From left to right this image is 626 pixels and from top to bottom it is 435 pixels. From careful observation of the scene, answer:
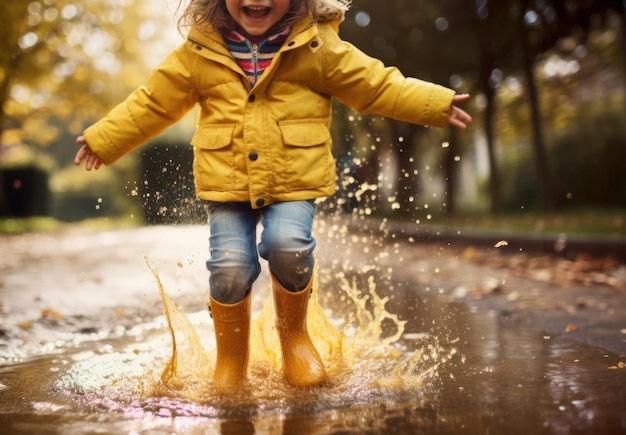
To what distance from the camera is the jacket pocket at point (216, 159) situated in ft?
10.2

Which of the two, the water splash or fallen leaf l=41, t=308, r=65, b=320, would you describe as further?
fallen leaf l=41, t=308, r=65, b=320

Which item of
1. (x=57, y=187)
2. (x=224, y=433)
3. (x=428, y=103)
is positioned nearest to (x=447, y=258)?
(x=428, y=103)

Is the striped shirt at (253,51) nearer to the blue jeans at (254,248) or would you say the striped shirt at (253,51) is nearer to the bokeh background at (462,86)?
the blue jeans at (254,248)

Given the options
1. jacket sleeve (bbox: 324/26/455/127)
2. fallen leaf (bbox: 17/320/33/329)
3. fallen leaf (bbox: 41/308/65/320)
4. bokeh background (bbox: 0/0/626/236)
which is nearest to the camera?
jacket sleeve (bbox: 324/26/455/127)

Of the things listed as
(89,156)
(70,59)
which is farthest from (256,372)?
(70,59)

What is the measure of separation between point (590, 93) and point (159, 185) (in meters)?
16.3

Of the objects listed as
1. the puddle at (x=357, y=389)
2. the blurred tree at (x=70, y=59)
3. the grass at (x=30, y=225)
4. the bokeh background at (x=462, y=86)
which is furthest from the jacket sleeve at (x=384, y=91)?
the grass at (x=30, y=225)

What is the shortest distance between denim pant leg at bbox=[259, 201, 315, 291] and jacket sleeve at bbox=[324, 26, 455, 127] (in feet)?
1.74

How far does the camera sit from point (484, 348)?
148 inches

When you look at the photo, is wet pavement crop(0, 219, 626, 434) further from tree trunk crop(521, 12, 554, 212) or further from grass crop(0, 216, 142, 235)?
grass crop(0, 216, 142, 235)

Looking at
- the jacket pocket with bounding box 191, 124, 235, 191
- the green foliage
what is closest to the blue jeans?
the jacket pocket with bounding box 191, 124, 235, 191

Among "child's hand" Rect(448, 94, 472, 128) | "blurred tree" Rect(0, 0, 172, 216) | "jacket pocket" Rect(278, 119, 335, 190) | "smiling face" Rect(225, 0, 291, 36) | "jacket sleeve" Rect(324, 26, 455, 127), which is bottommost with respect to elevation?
"jacket pocket" Rect(278, 119, 335, 190)

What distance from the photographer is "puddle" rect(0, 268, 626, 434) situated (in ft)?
8.25

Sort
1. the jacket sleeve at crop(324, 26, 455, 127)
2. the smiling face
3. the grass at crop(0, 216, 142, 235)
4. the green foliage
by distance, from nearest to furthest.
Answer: the smiling face
the jacket sleeve at crop(324, 26, 455, 127)
the green foliage
the grass at crop(0, 216, 142, 235)
